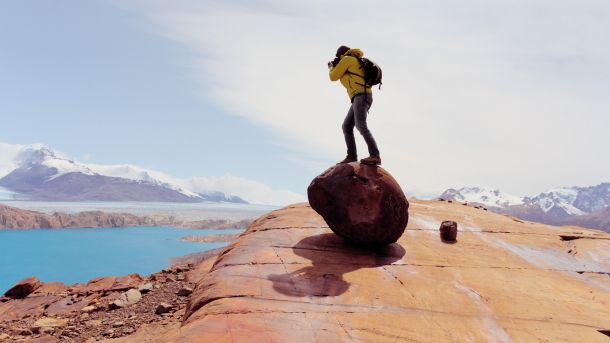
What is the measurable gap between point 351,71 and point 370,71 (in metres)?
0.50

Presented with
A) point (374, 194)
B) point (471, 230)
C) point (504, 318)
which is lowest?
point (504, 318)

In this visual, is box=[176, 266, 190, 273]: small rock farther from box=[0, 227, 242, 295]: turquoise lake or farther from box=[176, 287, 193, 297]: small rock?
box=[0, 227, 242, 295]: turquoise lake

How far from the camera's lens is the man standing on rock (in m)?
10.2

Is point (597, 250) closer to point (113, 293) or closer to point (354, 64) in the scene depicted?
point (354, 64)

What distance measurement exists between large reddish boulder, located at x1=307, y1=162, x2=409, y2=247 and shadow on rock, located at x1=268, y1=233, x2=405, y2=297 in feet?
1.12

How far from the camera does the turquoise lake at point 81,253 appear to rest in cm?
11419

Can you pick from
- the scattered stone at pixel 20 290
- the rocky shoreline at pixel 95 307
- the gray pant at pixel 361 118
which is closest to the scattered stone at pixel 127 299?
the rocky shoreline at pixel 95 307

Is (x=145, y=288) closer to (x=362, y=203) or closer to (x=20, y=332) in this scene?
(x=20, y=332)

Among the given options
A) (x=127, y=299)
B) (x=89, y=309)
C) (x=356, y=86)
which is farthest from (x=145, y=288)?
(x=356, y=86)

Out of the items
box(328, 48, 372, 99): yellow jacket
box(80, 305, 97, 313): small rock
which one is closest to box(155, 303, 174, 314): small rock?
box(80, 305, 97, 313): small rock

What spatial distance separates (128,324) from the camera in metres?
9.52

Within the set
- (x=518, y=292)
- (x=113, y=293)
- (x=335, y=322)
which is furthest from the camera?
(x=113, y=293)

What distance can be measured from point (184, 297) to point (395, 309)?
21.2ft

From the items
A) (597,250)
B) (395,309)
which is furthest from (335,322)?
(597,250)
